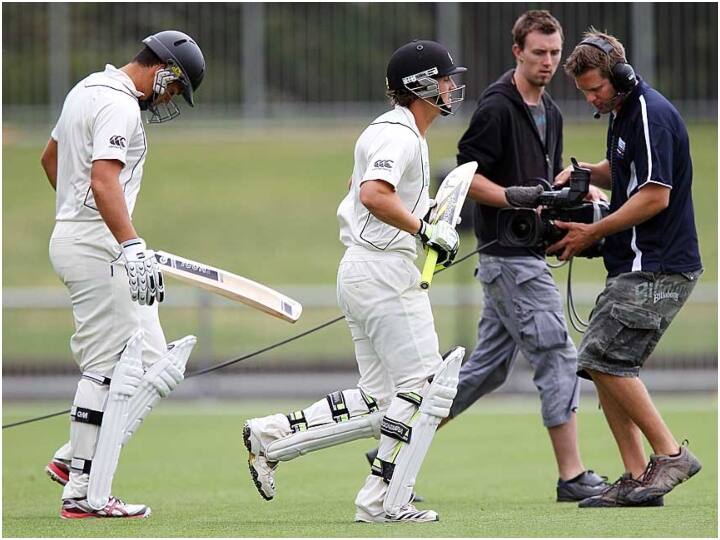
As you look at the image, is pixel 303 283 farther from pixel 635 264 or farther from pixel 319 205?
pixel 635 264

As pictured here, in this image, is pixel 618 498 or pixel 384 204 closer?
pixel 384 204

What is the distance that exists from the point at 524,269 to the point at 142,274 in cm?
246

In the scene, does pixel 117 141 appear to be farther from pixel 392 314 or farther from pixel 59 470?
pixel 59 470

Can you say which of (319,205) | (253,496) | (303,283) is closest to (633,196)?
(253,496)

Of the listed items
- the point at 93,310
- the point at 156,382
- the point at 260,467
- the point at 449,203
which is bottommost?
the point at 260,467

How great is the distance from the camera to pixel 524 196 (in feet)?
24.3

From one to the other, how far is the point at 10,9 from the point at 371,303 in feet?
70.8

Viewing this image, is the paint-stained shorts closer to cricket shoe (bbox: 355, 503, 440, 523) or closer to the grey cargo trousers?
the grey cargo trousers

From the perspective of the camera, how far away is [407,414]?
20.7 ft

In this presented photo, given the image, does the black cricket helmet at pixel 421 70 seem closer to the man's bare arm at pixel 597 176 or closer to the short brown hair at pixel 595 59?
the short brown hair at pixel 595 59

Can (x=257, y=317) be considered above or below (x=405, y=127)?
below

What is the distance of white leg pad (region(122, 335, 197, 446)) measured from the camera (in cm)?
662

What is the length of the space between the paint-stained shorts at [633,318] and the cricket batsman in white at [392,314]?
0.96 m

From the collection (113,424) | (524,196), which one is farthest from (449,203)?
(113,424)
